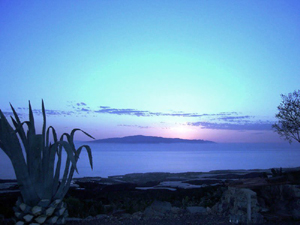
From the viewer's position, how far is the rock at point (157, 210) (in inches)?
289

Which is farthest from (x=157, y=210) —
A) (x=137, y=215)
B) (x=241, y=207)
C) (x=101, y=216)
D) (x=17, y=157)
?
(x=17, y=157)

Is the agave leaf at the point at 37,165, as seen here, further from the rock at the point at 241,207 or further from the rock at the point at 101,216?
the rock at the point at 241,207

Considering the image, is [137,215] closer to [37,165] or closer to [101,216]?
[101,216]

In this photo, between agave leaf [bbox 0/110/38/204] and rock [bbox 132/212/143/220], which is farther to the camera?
rock [bbox 132/212/143/220]

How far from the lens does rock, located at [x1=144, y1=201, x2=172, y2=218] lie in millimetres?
7336

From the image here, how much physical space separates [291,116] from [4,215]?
1370 cm

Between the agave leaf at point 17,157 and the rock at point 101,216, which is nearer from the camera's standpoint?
the agave leaf at point 17,157

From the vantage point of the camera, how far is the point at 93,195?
35.1 feet

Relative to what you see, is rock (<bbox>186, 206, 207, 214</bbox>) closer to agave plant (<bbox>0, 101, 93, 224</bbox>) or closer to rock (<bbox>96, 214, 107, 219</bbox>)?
rock (<bbox>96, 214, 107, 219</bbox>)

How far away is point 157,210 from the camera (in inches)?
298

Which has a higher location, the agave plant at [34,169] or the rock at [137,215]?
the agave plant at [34,169]

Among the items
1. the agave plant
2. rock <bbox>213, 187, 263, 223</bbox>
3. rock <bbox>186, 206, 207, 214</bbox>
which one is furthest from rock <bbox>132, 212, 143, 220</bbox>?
the agave plant

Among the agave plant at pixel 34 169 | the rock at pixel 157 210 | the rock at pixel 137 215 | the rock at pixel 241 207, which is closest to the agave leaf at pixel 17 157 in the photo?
the agave plant at pixel 34 169

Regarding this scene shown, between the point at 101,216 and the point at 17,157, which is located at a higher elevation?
the point at 17,157
